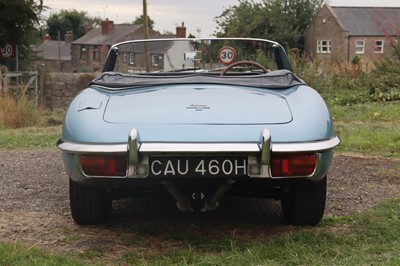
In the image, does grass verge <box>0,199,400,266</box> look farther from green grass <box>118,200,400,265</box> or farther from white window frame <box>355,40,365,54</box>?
white window frame <box>355,40,365,54</box>

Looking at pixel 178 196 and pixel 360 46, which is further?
pixel 360 46

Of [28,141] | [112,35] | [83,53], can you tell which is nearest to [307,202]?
[28,141]

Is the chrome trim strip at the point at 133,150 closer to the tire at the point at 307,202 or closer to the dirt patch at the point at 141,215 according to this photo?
the dirt patch at the point at 141,215

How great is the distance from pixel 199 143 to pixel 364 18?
56.1 meters

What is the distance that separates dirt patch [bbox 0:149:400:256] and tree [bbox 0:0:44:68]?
1885 centimetres

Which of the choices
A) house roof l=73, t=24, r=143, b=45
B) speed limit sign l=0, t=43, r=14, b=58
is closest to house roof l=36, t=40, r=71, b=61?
house roof l=73, t=24, r=143, b=45

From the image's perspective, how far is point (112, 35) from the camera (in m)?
70.5

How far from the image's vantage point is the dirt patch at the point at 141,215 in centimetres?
365

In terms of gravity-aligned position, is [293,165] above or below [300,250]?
above

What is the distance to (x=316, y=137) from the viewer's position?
3.40 metres

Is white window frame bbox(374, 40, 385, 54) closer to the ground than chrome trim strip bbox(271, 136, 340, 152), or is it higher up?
higher up

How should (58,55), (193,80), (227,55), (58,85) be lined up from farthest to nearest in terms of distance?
(58,55) → (58,85) → (227,55) → (193,80)

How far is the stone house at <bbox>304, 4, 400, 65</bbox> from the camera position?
181 feet

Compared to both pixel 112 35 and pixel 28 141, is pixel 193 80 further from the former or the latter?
pixel 112 35
